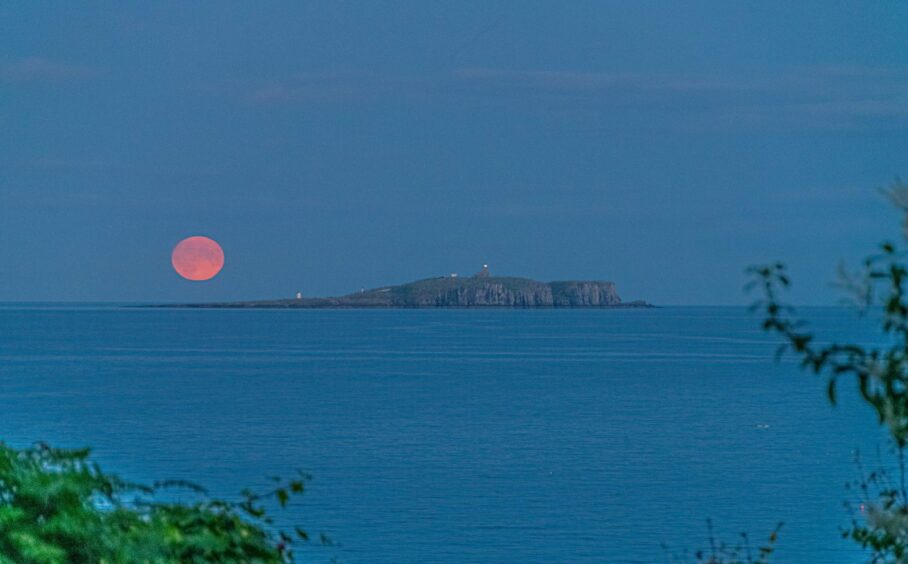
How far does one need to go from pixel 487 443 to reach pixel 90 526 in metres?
47.0

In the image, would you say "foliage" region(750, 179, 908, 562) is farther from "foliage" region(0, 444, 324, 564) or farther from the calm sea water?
the calm sea water

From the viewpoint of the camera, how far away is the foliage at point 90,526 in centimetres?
636

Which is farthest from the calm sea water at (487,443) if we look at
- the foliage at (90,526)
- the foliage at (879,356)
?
the foliage at (879,356)

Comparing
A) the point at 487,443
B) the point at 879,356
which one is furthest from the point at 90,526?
the point at 487,443

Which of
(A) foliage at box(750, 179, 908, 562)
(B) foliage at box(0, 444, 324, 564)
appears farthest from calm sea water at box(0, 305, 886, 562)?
(A) foliage at box(750, 179, 908, 562)

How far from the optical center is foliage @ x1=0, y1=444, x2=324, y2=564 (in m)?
6.36

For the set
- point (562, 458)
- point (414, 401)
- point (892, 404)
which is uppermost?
point (414, 401)

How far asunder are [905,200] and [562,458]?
145 feet

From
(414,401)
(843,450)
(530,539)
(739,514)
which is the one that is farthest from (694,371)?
(530,539)

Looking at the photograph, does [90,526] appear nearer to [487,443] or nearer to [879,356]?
[879,356]

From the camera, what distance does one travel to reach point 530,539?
32219 mm

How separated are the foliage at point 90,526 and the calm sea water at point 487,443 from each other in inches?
787

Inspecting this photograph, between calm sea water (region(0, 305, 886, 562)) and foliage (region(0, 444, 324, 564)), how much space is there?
65.6 feet

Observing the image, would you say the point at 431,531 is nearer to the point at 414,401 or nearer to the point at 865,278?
the point at 865,278
